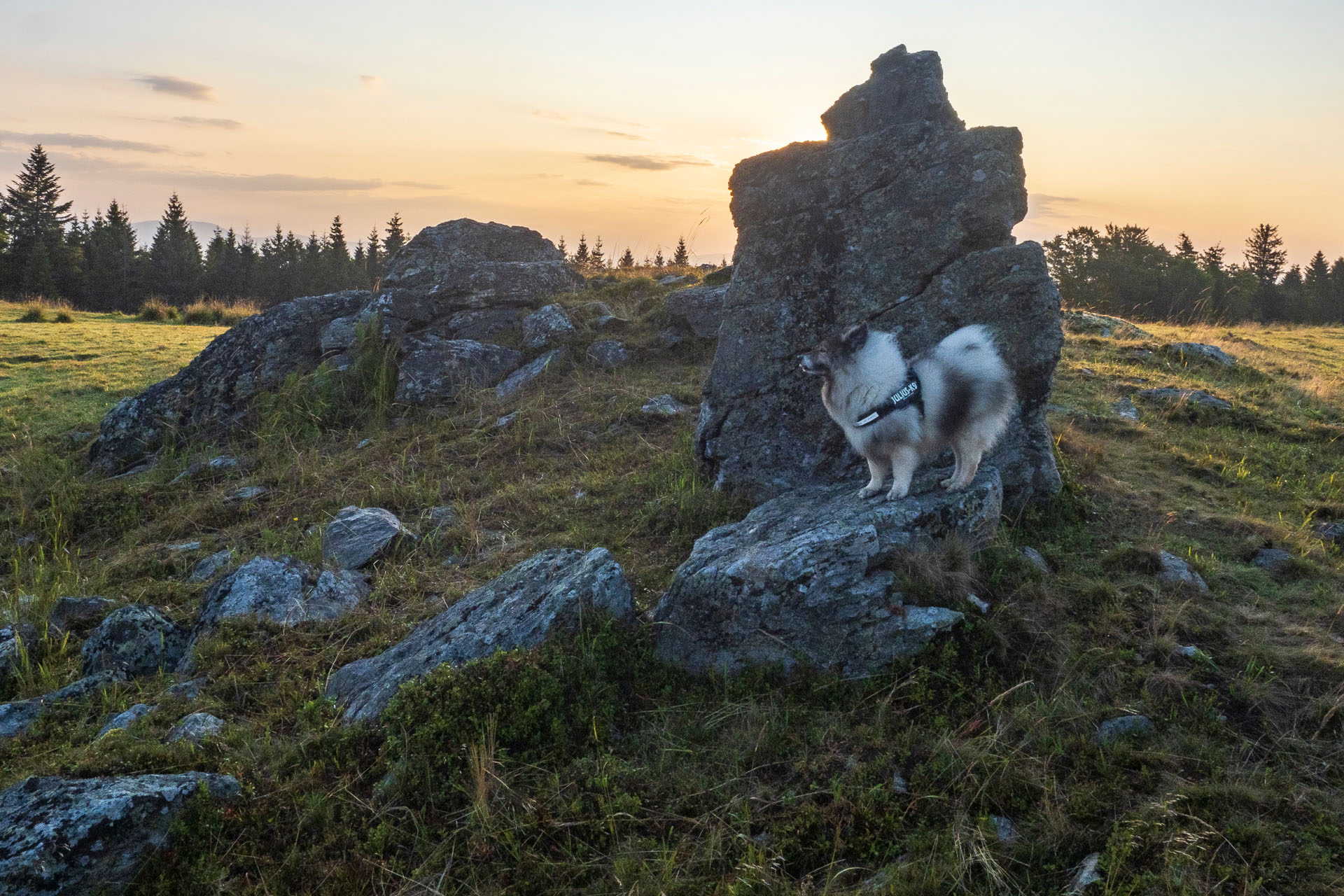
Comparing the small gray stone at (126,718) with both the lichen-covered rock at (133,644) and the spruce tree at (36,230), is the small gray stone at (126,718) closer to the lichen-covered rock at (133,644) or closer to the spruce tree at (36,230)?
the lichen-covered rock at (133,644)

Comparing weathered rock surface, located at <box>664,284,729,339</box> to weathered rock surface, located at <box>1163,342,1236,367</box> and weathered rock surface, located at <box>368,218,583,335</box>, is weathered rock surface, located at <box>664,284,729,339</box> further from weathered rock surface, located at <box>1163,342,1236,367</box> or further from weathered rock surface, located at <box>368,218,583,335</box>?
weathered rock surface, located at <box>1163,342,1236,367</box>

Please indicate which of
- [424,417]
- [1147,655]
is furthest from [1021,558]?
[424,417]

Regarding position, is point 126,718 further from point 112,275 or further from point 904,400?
point 112,275

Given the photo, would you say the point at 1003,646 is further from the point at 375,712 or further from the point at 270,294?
the point at 270,294

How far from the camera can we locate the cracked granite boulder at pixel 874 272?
7359mm

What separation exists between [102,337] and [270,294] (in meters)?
53.9

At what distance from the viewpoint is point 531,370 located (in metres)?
12.8

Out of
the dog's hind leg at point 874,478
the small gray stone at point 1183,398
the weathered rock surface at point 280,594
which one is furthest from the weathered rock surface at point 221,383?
the small gray stone at point 1183,398

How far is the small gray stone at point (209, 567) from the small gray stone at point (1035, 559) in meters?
7.60

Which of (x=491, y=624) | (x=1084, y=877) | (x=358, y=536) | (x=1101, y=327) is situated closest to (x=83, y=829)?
(x=491, y=624)

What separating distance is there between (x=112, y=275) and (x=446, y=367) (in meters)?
67.0

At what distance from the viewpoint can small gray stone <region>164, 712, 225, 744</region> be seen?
473 centimetres

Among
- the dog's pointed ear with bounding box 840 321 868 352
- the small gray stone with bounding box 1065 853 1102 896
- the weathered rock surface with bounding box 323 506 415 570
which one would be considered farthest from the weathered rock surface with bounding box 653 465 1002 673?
the weathered rock surface with bounding box 323 506 415 570

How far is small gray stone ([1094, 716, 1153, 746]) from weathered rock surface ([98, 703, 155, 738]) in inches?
239
